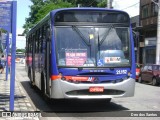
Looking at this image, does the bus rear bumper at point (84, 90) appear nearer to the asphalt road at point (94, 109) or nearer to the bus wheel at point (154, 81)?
the asphalt road at point (94, 109)

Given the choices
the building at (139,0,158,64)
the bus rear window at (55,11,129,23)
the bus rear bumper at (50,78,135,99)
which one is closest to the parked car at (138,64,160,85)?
the building at (139,0,158,64)

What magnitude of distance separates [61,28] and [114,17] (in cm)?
169

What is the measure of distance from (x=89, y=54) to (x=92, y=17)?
1.22 metres

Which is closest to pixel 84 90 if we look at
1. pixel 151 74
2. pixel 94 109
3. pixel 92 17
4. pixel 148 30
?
pixel 94 109

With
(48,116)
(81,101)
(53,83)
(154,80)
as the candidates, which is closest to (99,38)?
(53,83)

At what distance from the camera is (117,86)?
11820 mm

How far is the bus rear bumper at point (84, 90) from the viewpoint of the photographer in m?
11.5

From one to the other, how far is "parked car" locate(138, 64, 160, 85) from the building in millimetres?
13899

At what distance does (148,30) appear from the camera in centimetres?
4647

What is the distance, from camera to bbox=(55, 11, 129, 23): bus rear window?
12.1 metres

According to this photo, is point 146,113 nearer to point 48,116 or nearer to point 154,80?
point 48,116

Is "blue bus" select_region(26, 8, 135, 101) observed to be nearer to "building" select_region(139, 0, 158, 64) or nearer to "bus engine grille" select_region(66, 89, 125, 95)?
"bus engine grille" select_region(66, 89, 125, 95)

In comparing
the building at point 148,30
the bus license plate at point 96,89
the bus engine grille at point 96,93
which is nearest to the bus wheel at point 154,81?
the bus engine grille at point 96,93

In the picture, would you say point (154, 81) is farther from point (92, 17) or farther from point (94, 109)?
point (92, 17)
